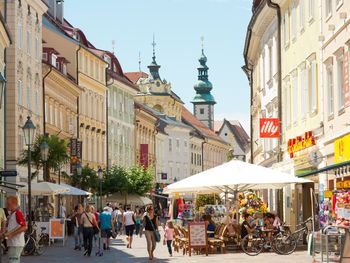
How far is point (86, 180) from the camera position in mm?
70188

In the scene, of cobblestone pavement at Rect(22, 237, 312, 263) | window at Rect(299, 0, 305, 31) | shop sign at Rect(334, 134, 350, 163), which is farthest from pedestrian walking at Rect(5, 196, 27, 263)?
window at Rect(299, 0, 305, 31)

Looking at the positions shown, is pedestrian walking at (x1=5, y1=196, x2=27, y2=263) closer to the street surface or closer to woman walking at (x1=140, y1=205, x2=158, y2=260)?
the street surface

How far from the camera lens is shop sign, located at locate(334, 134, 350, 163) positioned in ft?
84.5

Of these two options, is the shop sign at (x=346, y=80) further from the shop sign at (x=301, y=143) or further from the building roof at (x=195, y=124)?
the building roof at (x=195, y=124)

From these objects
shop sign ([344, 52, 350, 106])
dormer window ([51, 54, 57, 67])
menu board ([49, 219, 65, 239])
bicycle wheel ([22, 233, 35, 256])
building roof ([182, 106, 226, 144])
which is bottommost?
bicycle wheel ([22, 233, 35, 256])

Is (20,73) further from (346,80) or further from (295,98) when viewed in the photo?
(346,80)

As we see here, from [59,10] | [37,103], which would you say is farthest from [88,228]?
[59,10]

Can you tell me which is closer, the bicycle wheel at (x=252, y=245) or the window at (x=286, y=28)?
the bicycle wheel at (x=252, y=245)

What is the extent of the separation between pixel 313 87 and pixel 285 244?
17.5 ft

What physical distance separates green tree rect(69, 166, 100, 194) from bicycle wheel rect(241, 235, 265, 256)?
33.9 m

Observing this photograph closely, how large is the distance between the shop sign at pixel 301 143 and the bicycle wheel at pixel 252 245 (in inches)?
128

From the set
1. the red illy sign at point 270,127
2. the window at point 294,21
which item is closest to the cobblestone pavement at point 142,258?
the red illy sign at point 270,127

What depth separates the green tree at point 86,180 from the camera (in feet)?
221

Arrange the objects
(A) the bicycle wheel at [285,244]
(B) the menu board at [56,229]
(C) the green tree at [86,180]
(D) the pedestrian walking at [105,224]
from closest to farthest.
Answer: (A) the bicycle wheel at [285,244], (D) the pedestrian walking at [105,224], (B) the menu board at [56,229], (C) the green tree at [86,180]
